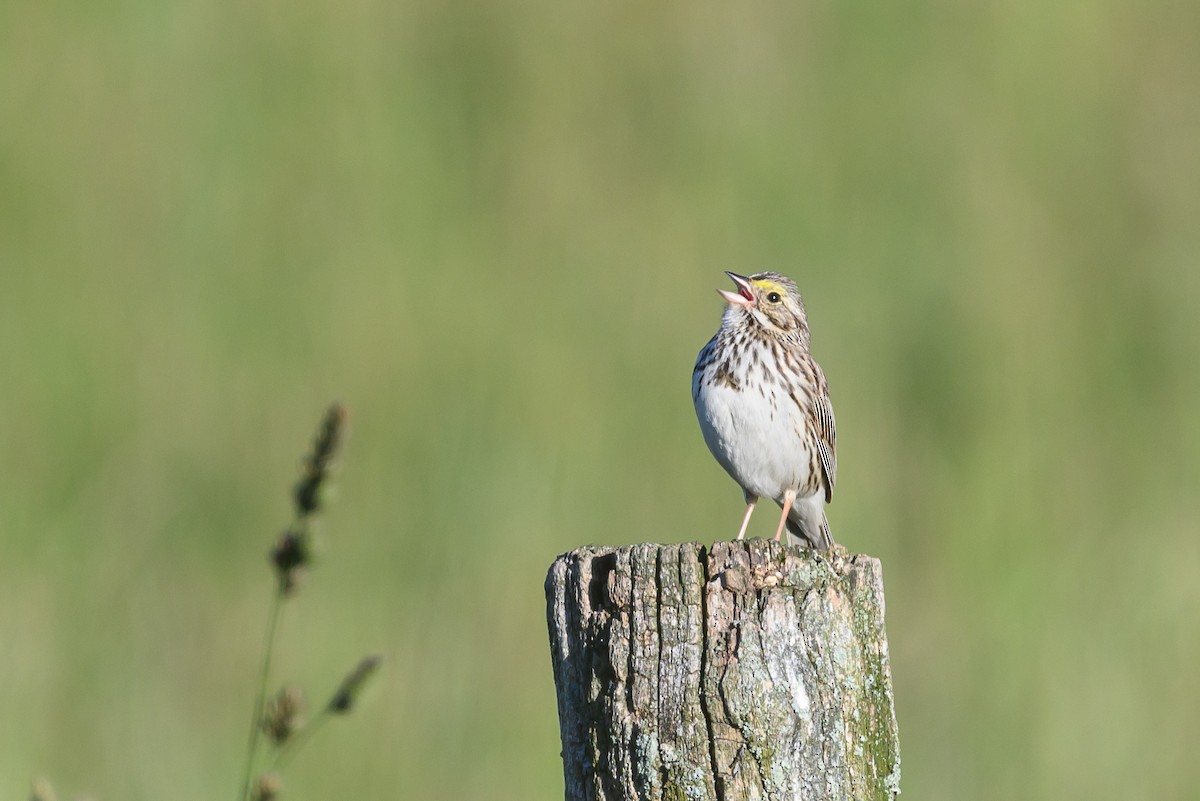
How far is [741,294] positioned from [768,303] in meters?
0.11

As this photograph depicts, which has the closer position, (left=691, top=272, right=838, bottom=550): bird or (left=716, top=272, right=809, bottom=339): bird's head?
(left=691, top=272, right=838, bottom=550): bird

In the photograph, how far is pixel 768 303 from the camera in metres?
6.12

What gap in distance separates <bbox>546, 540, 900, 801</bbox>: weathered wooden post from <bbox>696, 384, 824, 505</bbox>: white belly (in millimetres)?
2308

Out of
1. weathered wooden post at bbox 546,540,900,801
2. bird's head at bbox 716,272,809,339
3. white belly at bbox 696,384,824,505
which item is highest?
bird's head at bbox 716,272,809,339

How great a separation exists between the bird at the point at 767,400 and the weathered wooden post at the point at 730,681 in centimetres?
221

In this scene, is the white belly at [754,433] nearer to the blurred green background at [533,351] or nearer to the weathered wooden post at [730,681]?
the blurred green background at [533,351]

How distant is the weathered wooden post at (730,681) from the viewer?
127 inches

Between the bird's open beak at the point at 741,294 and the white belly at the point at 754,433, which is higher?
the bird's open beak at the point at 741,294

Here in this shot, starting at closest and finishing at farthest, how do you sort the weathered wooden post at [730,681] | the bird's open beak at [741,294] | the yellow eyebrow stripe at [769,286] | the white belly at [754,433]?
the weathered wooden post at [730,681]
the white belly at [754,433]
the bird's open beak at [741,294]
the yellow eyebrow stripe at [769,286]

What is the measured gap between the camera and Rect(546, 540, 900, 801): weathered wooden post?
3.22 metres

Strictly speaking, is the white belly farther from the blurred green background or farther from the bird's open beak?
the blurred green background

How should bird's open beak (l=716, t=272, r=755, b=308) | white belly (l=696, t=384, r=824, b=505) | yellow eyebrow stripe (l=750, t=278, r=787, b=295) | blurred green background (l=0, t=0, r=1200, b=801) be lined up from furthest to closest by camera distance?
blurred green background (l=0, t=0, r=1200, b=801)
yellow eyebrow stripe (l=750, t=278, r=787, b=295)
bird's open beak (l=716, t=272, r=755, b=308)
white belly (l=696, t=384, r=824, b=505)

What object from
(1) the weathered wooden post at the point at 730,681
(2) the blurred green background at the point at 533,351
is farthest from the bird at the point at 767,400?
(1) the weathered wooden post at the point at 730,681

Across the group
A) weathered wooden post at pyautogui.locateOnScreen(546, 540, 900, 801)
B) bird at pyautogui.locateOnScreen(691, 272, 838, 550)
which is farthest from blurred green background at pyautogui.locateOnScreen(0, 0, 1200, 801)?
weathered wooden post at pyautogui.locateOnScreen(546, 540, 900, 801)
